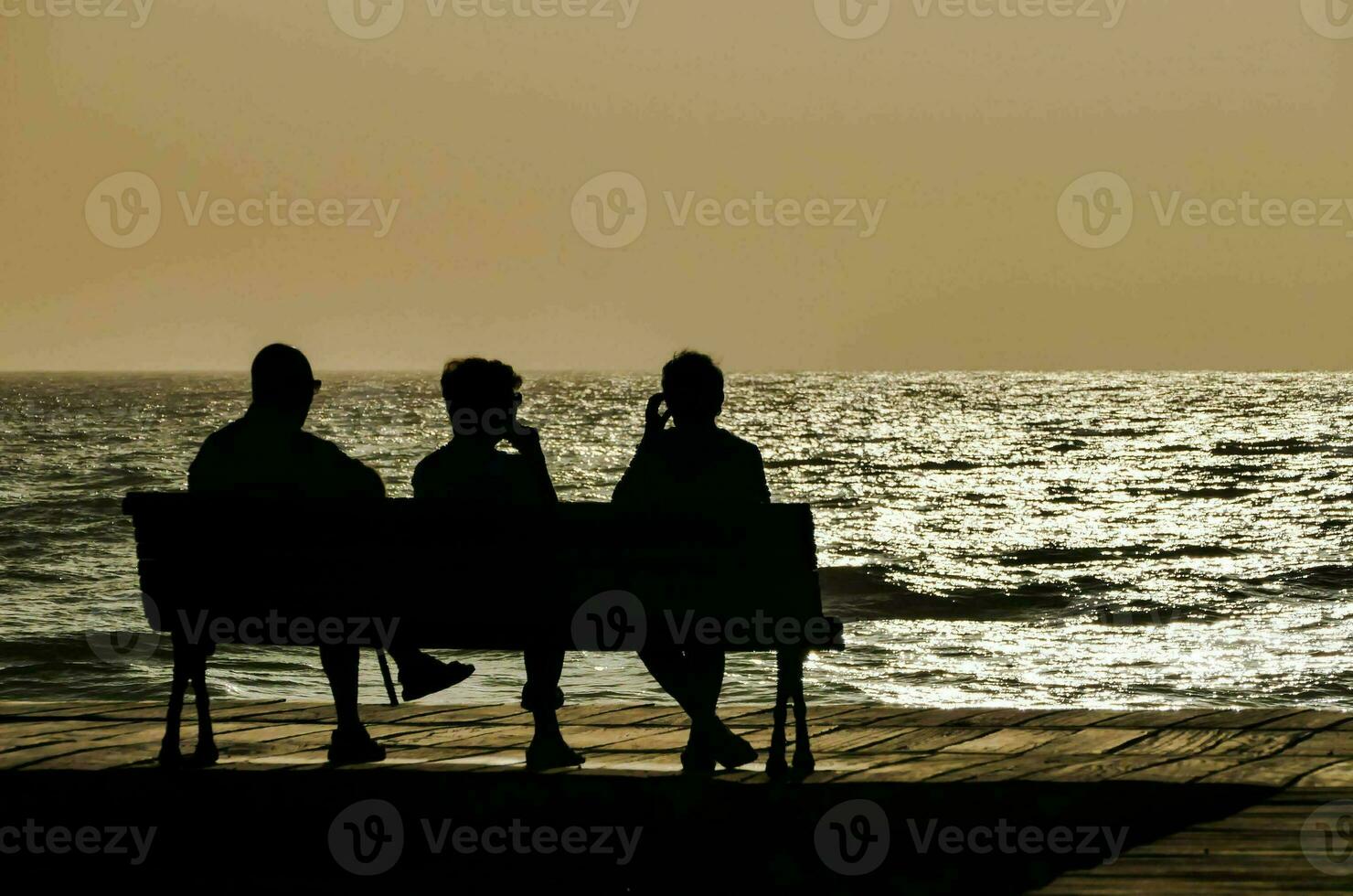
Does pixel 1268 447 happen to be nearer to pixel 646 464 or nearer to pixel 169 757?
pixel 646 464

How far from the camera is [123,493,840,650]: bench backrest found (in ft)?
14.8

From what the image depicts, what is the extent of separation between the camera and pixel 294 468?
16.7 ft

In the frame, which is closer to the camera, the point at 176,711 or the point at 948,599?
the point at 176,711

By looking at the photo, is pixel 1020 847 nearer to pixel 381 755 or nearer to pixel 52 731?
pixel 381 755

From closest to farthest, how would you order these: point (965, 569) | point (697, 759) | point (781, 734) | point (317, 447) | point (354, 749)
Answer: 1. point (781, 734)
2. point (697, 759)
3. point (354, 749)
4. point (317, 447)
5. point (965, 569)

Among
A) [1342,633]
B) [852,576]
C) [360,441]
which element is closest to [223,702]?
[1342,633]

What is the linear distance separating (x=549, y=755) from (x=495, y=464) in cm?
94

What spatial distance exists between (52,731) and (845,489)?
3383 cm

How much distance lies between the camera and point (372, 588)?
478 cm

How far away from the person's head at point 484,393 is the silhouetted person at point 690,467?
422mm

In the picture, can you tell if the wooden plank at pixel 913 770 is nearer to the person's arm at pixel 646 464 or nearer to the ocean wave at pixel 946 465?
the person's arm at pixel 646 464

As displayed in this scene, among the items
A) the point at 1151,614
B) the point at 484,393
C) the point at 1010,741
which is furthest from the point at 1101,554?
the point at 484,393

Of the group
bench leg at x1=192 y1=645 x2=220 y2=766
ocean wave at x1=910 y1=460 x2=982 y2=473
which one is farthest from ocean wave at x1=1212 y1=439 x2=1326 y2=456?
bench leg at x1=192 y1=645 x2=220 y2=766

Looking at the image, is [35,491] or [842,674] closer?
[842,674]
